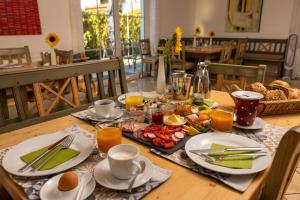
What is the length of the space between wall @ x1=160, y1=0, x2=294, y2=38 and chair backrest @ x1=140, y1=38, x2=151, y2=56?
585mm

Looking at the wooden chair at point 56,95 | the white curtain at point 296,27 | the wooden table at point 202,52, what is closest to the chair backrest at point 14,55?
the wooden chair at point 56,95

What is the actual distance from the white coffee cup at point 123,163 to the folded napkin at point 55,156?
19 cm

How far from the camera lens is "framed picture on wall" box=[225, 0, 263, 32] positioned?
200 inches

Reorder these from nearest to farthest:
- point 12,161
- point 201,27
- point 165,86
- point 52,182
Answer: point 52,182
point 12,161
point 165,86
point 201,27

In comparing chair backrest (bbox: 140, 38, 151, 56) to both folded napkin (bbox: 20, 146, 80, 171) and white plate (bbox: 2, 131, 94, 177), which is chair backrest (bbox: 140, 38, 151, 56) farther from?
folded napkin (bbox: 20, 146, 80, 171)

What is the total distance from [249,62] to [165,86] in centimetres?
463

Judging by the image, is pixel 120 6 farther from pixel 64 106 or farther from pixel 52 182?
pixel 52 182

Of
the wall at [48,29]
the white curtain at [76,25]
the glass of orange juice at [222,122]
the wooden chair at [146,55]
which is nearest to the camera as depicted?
the glass of orange juice at [222,122]

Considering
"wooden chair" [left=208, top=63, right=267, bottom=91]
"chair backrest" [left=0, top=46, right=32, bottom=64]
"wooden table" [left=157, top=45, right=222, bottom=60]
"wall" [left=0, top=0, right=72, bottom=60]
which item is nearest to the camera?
"wooden chair" [left=208, top=63, right=267, bottom=91]

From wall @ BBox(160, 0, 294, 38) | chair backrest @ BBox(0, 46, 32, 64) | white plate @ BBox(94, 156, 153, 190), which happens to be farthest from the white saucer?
wall @ BBox(160, 0, 294, 38)

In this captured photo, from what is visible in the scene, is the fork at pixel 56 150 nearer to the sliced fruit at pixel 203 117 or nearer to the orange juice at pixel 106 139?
the orange juice at pixel 106 139

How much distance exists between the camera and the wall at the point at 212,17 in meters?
4.88

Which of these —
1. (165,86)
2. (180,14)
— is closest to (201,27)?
(180,14)

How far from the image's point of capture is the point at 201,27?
235 inches
